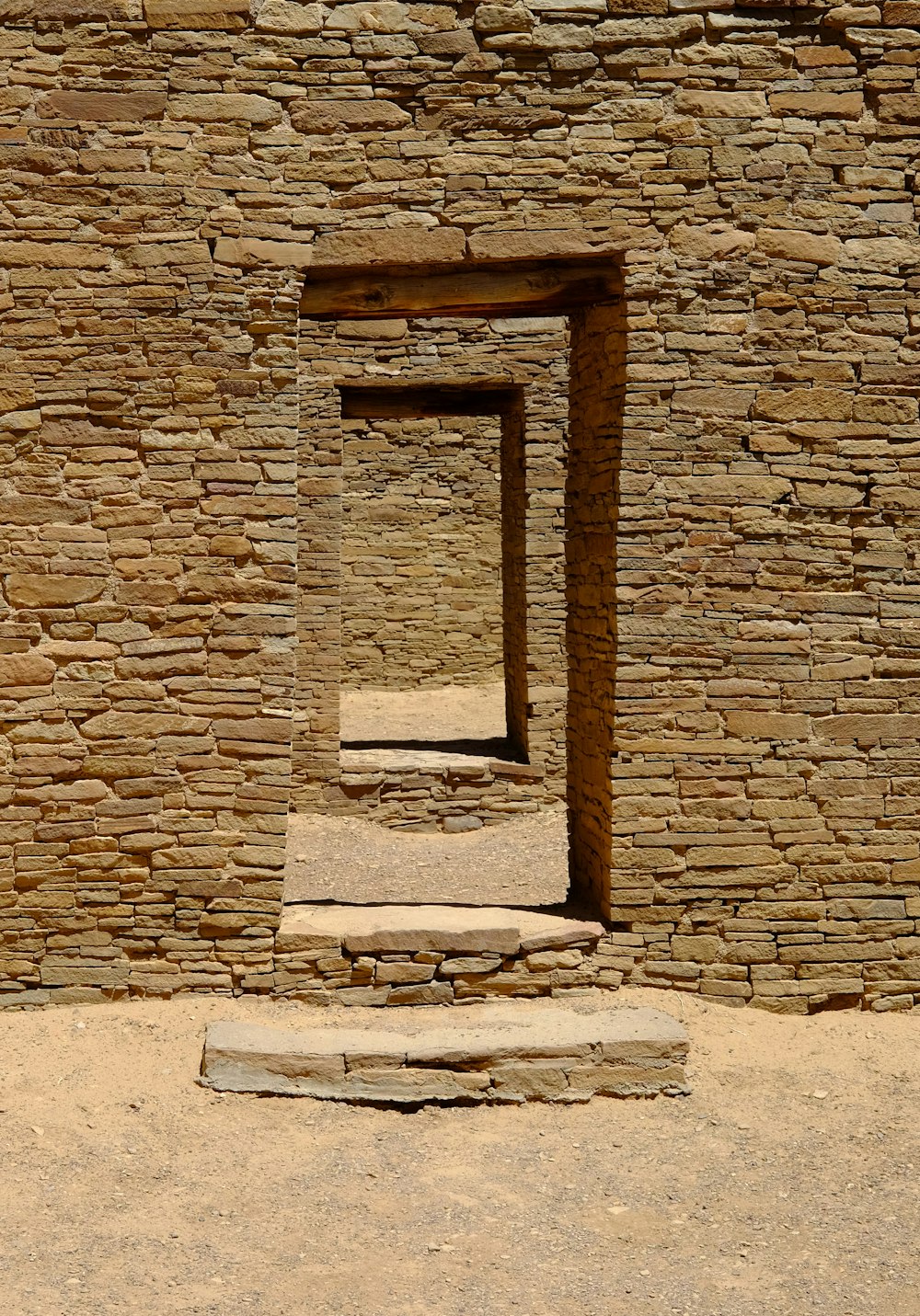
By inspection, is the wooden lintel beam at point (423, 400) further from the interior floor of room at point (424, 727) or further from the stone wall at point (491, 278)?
the stone wall at point (491, 278)

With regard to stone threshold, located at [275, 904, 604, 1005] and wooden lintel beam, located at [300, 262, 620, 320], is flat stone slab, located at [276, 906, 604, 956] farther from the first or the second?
wooden lintel beam, located at [300, 262, 620, 320]

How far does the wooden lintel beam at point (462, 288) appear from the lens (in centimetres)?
594

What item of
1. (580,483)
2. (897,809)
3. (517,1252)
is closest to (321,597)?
(580,483)

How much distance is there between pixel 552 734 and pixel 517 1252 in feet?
21.8

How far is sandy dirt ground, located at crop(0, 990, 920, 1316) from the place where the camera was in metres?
3.94

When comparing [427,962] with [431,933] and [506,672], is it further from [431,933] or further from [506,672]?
[506,672]

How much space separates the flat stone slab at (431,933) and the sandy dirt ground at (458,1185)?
0.30 m

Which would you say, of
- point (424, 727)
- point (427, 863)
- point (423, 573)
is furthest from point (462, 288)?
point (423, 573)

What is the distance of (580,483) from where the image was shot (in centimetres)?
667

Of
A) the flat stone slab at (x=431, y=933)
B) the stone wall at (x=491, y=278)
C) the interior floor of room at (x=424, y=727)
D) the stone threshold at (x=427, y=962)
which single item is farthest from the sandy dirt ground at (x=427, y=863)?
the stone wall at (x=491, y=278)

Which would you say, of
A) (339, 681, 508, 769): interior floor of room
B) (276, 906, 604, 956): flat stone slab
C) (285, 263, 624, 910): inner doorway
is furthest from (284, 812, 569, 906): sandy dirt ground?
(276, 906, 604, 956): flat stone slab

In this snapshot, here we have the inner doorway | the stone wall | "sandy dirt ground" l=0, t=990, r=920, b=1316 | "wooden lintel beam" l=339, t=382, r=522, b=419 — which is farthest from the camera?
"wooden lintel beam" l=339, t=382, r=522, b=419

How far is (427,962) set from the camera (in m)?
5.84

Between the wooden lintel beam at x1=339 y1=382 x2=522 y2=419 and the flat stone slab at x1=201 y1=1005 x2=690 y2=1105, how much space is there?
639cm
